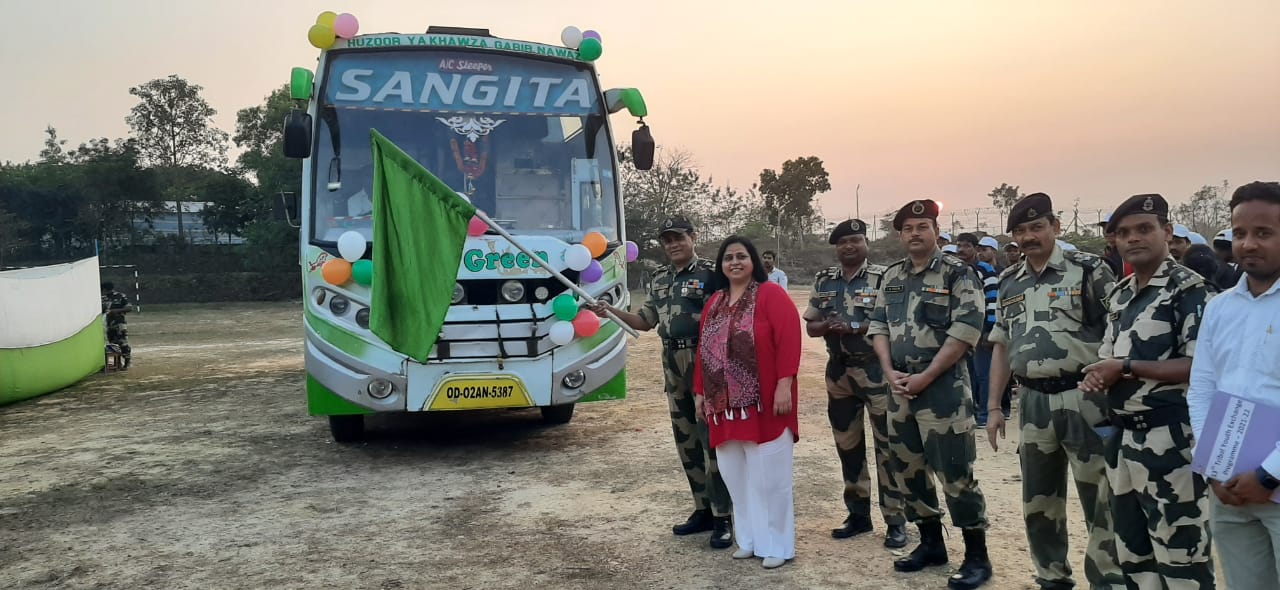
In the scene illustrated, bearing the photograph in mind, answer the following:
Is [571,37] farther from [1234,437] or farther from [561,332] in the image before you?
[1234,437]

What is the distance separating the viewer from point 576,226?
654cm

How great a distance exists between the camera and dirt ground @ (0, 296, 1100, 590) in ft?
13.3

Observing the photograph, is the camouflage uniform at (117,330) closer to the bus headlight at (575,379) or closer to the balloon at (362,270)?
the balloon at (362,270)

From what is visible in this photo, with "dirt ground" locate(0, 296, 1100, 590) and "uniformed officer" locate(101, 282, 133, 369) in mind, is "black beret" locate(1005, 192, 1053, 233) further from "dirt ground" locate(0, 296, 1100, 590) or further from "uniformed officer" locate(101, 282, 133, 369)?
"uniformed officer" locate(101, 282, 133, 369)

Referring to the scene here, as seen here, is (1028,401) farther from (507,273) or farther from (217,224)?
(217,224)

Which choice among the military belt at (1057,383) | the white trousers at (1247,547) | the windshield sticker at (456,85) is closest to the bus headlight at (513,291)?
the windshield sticker at (456,85)

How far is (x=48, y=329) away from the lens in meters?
10.9

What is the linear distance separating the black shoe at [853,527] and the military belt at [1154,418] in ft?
6.17

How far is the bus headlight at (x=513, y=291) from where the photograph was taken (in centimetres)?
611

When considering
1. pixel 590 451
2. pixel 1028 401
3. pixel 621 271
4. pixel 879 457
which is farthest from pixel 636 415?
pixel 1028 401

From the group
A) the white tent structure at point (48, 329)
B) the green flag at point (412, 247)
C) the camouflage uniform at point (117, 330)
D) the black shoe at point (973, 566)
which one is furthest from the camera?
the camouflage uniform at point (117, 330)

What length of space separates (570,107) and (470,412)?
342cm

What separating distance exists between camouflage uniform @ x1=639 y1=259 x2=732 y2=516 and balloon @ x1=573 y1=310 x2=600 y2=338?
1561mm

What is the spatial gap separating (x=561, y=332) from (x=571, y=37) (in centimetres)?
233
